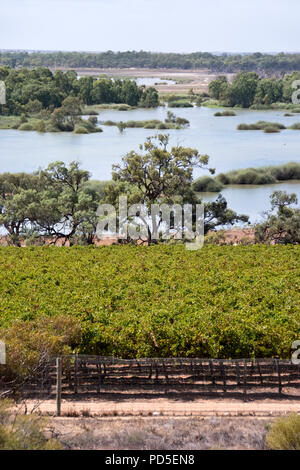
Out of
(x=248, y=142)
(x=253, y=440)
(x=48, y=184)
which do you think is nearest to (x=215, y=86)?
(x=248, y=142)

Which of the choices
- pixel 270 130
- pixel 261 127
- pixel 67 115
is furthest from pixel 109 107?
pixel 270 130

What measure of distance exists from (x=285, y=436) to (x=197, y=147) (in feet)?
232

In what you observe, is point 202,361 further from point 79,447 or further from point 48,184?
point 48,184

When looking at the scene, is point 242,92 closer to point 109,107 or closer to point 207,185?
point 109,107

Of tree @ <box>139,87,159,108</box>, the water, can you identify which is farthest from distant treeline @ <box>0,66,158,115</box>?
the water

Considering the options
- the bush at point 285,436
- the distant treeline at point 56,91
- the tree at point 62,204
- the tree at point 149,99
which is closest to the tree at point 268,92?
the tree at point 149,99

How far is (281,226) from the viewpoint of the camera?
128 feet

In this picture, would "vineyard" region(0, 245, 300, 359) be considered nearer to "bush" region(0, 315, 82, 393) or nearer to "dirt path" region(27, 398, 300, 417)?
"bush" region(0, 315, 82, 393)

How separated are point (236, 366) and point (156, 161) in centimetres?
2513

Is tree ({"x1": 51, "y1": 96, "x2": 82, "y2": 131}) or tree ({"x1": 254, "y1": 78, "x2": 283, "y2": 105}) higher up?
tree ({"x1": 254, "y1": 78, "x2": 283, "y2": 105})

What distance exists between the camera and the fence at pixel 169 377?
1566 cm

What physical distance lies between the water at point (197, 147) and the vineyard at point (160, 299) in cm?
2259

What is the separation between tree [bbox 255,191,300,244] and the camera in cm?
3872

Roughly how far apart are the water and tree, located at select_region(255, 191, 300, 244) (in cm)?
705
